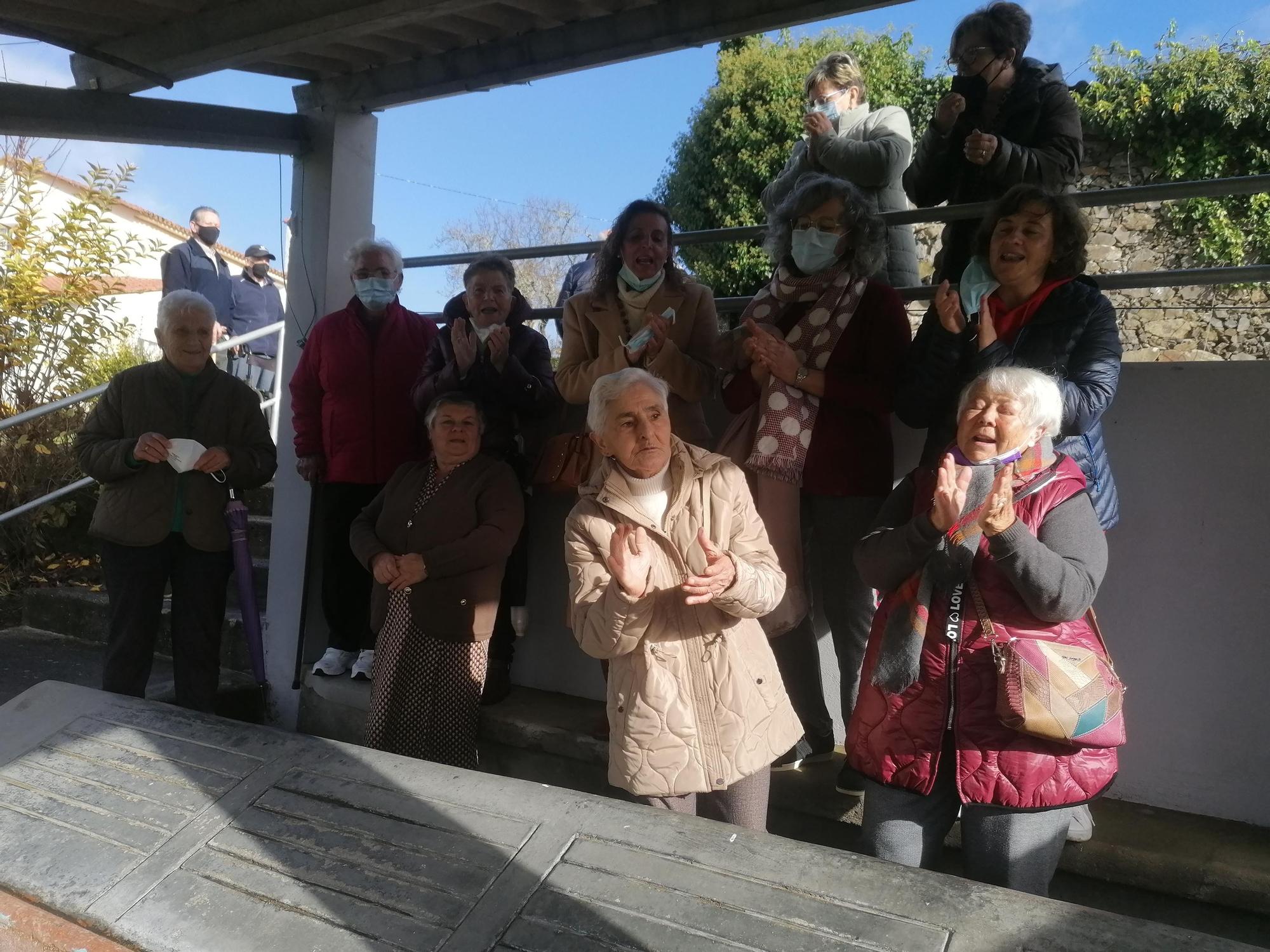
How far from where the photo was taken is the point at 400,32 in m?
4.20

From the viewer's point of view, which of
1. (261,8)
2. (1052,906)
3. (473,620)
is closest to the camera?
(1052,906)

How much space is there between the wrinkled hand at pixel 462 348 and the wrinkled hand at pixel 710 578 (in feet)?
5.47

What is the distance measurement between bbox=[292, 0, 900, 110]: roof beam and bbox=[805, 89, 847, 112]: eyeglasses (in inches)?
24.0

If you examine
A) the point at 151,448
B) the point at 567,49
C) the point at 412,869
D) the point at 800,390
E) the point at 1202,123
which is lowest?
the point at 412,869

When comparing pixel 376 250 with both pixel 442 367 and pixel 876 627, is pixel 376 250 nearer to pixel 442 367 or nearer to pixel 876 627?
pixel 442 367

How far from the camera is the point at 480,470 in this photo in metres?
3.61

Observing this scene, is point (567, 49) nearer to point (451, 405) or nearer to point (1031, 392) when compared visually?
point (451, 405)

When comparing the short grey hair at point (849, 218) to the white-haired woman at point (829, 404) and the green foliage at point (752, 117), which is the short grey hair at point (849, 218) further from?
the green foliage at point (752, 117)

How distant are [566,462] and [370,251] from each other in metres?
1.38

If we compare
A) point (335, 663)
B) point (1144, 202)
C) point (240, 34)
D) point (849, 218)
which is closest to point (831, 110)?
point (849, 218)

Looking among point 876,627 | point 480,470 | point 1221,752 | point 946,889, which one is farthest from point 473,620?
point 1221,752

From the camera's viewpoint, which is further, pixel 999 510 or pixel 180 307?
pixel 180 307

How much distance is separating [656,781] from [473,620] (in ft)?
4.29

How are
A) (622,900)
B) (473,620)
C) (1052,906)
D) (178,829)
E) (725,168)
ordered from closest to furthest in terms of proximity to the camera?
(1052,906) < (622,900) < (178,829) < (473,620) < (725,168)
